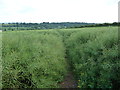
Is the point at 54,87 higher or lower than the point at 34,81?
lower

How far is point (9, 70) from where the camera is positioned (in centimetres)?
440

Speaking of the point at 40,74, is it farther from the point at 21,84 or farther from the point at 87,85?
the point at 87,85

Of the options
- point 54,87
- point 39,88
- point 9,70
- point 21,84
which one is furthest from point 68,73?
point 9,70

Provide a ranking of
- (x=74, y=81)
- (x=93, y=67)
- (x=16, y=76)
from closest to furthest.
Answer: (x=16, y=76) < (x=93, y=67) < (x=74, y=81)

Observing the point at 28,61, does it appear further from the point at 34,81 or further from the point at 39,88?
the point at 39,88

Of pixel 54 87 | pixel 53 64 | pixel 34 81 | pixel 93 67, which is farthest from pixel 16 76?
pixel 93 67

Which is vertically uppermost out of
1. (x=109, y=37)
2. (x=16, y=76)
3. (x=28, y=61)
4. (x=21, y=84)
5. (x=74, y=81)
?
(x=109, y=37)

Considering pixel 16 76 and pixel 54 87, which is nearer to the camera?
pixel 16 76

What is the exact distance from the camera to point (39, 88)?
180 inches

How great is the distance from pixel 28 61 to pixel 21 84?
108cm

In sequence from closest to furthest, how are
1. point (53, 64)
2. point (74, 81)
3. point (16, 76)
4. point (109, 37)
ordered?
1. point (16, 76)
2. point (74, 81)
3. point (53, 64)
4. point (109, 37)

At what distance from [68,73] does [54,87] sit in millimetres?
1943

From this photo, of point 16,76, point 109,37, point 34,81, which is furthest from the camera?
point 109,37

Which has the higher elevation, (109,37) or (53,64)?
(109,37)
